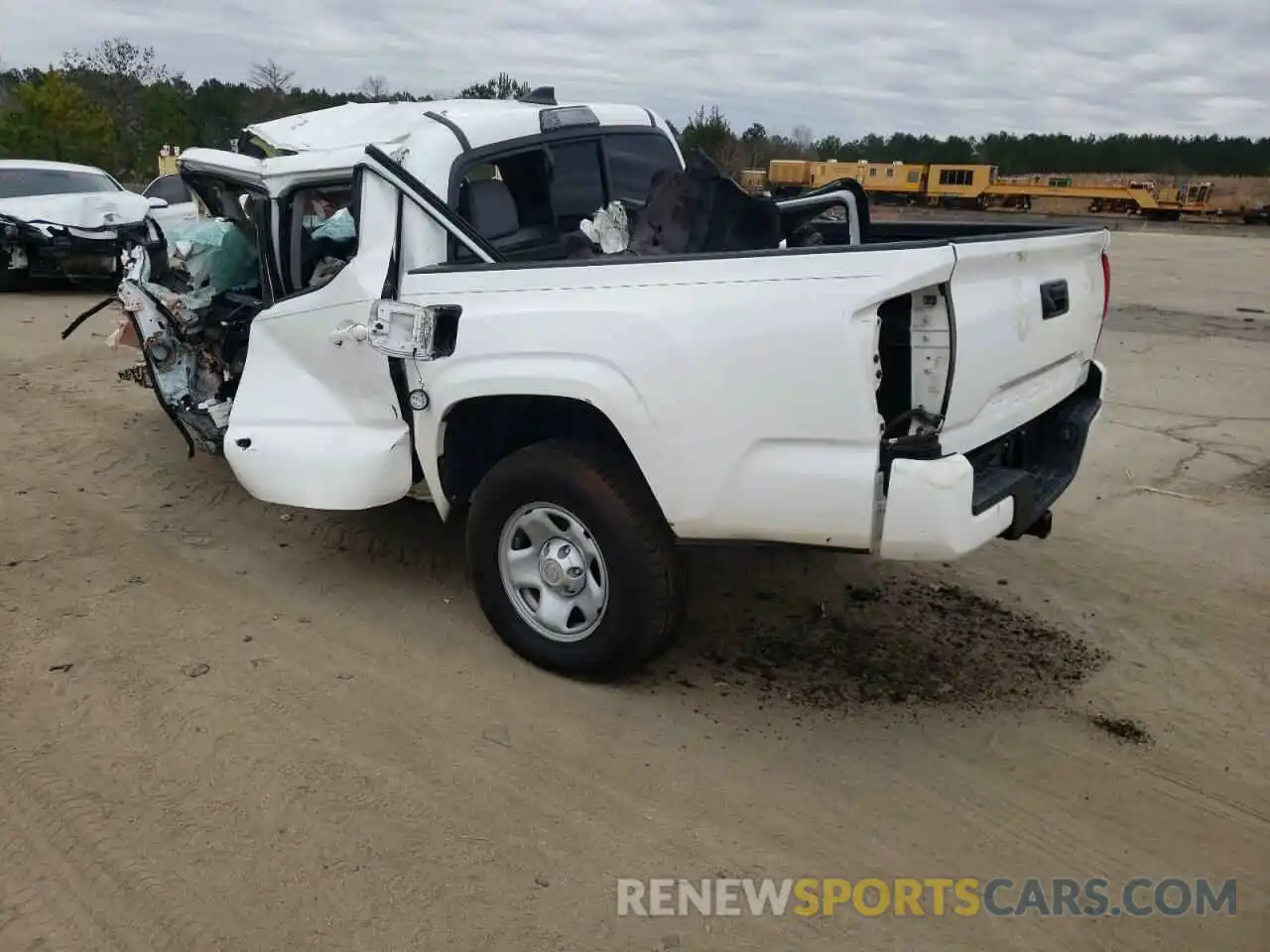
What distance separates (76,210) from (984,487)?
43.1ft

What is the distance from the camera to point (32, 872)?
2.84m

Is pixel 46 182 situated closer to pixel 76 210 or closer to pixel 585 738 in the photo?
pixel 76 210

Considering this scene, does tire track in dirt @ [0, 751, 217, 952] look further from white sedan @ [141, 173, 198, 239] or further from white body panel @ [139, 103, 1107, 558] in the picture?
white sedan @ [141, 173, 198, 239]

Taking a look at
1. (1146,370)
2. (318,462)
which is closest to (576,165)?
(318,462)

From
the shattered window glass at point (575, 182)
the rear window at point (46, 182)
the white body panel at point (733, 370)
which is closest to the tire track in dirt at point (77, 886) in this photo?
the white body panel at point (733, 370)

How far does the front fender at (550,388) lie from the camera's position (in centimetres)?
331

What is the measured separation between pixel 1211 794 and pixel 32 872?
11.6 ft

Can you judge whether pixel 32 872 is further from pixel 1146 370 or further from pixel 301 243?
pixel 1146 370

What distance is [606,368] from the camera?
3.35m

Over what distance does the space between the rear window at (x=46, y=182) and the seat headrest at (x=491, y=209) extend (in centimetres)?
Result: 1143

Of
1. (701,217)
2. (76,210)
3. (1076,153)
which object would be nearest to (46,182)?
(76,210)

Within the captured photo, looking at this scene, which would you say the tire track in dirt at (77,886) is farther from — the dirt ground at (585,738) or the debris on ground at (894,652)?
the debris on ground at (894,652)

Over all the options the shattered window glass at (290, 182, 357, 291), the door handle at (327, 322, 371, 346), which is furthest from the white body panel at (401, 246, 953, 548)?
the shattered window glass at (290, 182, 357, 291)

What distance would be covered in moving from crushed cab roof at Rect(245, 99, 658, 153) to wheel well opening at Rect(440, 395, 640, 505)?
121cm
